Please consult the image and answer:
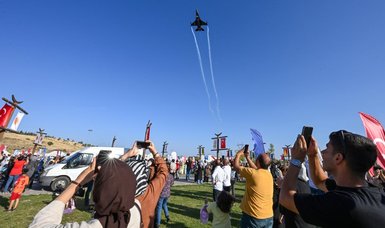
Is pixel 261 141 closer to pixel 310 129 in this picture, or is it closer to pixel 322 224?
pixel 310 129

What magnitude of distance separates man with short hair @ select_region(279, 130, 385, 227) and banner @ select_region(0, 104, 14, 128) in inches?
304

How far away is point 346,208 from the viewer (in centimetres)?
165

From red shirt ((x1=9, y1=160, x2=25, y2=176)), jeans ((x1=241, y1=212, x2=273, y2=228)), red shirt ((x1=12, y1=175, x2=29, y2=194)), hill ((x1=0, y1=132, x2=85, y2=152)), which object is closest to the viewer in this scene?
jeans ((x1=241, y1=212, x2=273, y2=228))

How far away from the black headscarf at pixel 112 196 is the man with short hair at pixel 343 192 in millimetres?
1322

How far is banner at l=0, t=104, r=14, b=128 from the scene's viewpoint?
22.0ft

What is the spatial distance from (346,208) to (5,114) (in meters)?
8.44

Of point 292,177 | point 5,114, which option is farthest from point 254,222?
point 5,114

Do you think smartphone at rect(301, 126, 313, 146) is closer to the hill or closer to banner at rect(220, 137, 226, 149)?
banner at rect(220, 137, 226, 149)

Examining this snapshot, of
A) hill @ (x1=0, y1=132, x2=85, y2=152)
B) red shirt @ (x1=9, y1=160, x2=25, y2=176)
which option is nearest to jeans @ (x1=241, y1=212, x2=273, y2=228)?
red shirt @ (x1=9, y1=160, x2=25, y2=176)

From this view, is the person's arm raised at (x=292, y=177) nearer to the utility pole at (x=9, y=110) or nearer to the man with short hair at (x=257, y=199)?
the man with short hair at (x=257, y=199)

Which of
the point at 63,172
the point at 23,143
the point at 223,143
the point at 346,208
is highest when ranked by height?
the point at 23,143

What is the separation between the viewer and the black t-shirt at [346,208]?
5.28 ft

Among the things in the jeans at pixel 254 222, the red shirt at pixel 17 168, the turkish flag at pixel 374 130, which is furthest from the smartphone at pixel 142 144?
the red shirt at pixel 17 168

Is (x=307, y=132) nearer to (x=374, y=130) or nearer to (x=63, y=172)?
(x=374, y=130)
